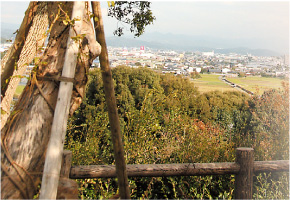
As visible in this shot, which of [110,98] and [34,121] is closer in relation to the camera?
[34,121]

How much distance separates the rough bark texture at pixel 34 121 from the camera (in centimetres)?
109

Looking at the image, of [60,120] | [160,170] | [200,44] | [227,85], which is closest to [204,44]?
[200,44]

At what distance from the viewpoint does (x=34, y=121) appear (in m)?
1.10

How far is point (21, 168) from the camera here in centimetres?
109

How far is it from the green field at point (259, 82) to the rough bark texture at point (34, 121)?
5188 millimetres

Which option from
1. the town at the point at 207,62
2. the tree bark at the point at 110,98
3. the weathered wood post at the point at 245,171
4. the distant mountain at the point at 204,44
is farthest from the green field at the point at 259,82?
the tree bark at the point at 110,98

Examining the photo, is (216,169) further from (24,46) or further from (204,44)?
(204,44)

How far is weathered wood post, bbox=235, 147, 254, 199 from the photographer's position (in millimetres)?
2338

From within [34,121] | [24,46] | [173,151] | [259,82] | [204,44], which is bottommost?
[173,151]

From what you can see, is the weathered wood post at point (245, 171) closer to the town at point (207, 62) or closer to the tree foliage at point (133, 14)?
the tree foliage at point (133, 14)

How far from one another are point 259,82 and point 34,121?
23.3 feet

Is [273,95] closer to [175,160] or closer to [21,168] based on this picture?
[175,160]

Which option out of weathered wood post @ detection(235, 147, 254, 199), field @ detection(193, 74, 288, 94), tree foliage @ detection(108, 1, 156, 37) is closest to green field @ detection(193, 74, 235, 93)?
field @ detection(193, 74, 288, 94)

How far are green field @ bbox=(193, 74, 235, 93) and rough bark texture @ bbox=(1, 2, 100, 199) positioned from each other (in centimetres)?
811
